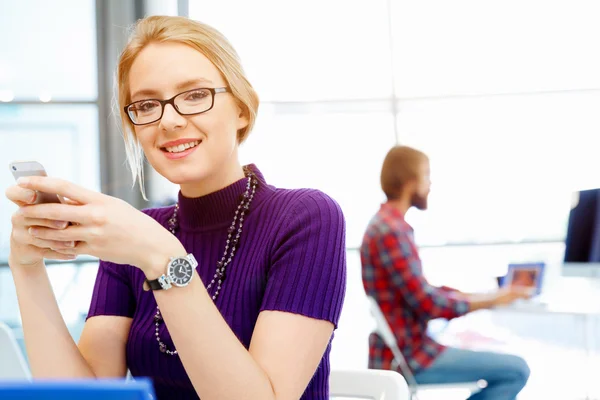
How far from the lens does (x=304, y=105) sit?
18.4 ft

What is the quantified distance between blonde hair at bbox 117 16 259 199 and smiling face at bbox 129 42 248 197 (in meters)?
0.01

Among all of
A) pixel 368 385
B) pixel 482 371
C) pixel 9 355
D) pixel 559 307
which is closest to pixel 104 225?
pixel 368 385

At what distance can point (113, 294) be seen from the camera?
1.37m

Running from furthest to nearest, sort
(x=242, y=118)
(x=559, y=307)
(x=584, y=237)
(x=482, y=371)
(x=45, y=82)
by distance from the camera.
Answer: (x=45, y=82), (x=584, y=237), (x=559, y=307), (x=482, y=371), (x=242, y=118)

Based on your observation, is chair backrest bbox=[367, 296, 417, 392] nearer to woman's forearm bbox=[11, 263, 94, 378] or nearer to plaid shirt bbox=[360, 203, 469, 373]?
plaid shirt bbox=[360, 203, 469, 373]

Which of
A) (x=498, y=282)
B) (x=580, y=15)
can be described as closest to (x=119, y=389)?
(x=498, y=282)

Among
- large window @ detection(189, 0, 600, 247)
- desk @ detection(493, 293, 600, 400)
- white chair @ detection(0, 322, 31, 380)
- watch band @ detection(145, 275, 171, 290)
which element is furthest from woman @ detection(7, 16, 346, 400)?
large window @ detection(189, 0, 600, 247)

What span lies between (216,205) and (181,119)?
221mm

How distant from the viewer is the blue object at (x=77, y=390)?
17.2 inches

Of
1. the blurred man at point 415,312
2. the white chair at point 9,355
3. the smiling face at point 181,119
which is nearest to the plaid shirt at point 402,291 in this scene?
the blurred man at point 415,312

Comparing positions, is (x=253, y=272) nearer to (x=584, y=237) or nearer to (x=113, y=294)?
(x=113, y=294)

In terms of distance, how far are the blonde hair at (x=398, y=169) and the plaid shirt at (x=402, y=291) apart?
0.15 metres

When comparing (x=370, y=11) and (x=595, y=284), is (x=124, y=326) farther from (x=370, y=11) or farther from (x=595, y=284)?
(x=370, y=11)

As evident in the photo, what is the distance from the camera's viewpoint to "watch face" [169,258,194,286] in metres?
0.93
